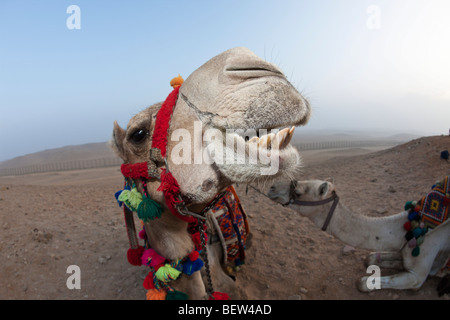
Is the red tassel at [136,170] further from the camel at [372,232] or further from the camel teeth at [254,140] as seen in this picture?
the camel at [372,232]

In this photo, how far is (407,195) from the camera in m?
6.34

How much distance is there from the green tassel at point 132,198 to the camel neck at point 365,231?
8.45 feet

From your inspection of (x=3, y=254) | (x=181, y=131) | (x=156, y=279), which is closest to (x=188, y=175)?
(x=181, y=131)

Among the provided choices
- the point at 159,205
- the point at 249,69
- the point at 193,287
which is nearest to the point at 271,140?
the point at 249,69

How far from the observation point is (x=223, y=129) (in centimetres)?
131

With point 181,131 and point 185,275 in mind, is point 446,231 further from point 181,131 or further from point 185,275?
point 181,131

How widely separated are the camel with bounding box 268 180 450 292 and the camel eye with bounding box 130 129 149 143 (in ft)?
7.38

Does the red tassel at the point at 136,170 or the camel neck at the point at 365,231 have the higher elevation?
the red tassel at the point at 136,170

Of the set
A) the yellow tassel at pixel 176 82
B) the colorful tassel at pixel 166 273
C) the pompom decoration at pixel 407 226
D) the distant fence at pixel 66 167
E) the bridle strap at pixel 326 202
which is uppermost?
the yellow tassel at pixel 176 82

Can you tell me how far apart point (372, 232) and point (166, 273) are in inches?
110

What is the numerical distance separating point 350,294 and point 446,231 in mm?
1535

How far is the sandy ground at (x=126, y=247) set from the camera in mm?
3658

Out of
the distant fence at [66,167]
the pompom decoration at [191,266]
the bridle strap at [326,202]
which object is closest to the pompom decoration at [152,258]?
the pompom decoration at [191,266]

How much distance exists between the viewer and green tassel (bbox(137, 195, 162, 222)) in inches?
62.8
